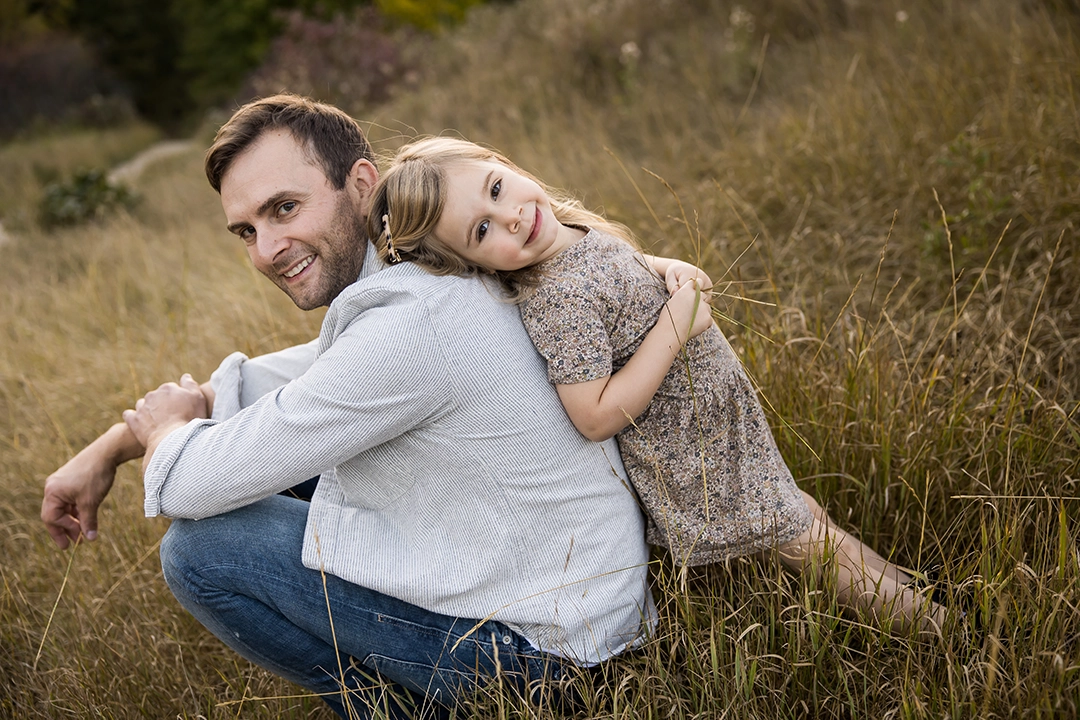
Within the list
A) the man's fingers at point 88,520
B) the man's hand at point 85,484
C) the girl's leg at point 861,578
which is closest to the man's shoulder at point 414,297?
the girl's leg at point 861,578

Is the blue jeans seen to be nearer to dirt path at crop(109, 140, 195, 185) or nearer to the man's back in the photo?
the man's back

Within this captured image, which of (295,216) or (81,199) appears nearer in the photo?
(295,216)

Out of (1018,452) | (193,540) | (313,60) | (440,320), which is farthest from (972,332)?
(313,60)

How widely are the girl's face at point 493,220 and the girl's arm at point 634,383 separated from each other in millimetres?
323

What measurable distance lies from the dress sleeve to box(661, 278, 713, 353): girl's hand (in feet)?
0.50

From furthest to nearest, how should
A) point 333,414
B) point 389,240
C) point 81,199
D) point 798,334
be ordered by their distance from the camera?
point 81,199 < point 798,334 < point 389,240 < point 333,414

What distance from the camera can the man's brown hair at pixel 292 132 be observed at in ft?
7.05

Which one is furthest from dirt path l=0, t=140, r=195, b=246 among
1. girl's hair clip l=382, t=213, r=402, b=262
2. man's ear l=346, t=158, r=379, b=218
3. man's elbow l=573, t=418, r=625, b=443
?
man's elbow l=573, t=418, r=625, b=443

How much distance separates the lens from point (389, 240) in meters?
1.93

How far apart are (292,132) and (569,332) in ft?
3.12

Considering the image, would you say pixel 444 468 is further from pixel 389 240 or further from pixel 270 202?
pixel 270 202

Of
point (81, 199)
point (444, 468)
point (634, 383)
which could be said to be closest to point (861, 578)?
point (634, 383)

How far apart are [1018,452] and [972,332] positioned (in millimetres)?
877

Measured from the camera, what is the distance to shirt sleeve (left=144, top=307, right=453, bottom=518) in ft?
5.54
